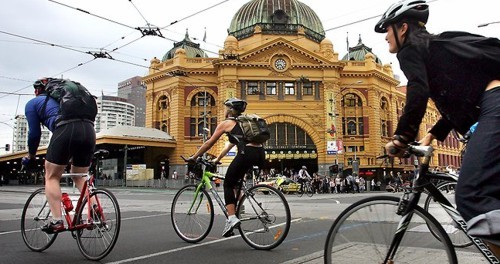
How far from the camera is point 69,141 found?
4.66 m

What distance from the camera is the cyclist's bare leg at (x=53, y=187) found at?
469 centimetres

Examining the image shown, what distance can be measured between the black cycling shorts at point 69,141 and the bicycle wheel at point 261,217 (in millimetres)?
1971

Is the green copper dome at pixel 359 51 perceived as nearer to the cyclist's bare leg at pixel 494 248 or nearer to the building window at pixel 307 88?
the building window at pixel 307 88

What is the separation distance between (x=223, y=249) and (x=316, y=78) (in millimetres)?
47910

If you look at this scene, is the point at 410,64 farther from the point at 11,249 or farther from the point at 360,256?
the point at 11,249

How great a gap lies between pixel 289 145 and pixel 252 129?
45.7m

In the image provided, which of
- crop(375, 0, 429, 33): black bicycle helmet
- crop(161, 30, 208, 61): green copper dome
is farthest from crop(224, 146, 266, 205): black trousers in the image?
crop(161, 30, 208, 61): green copper dome

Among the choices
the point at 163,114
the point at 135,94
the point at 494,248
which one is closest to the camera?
the point at 494,248

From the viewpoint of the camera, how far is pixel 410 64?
238 centimetres

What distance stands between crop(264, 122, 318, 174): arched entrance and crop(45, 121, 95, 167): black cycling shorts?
148 ft

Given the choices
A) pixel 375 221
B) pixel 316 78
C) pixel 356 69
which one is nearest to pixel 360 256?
pixel 375 221

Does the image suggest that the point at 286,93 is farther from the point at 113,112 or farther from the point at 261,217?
the point at 261,217

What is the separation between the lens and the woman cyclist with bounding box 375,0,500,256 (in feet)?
6.55

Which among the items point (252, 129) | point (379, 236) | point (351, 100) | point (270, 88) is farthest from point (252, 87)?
point (379, 236)
